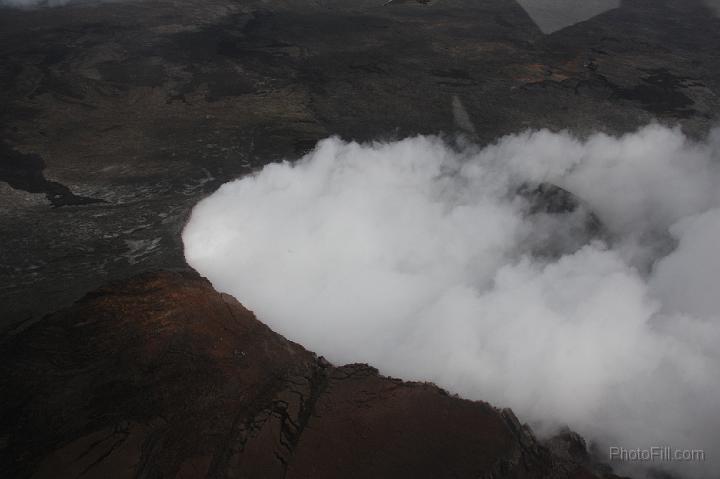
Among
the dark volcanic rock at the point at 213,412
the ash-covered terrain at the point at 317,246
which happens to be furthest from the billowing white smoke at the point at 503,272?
the dark volcanic rock at the point at 213,412

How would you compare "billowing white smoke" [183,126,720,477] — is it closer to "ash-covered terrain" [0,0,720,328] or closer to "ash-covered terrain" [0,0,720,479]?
"ash-covered terrain" [0,0,720,479]

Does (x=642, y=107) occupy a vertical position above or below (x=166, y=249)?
above

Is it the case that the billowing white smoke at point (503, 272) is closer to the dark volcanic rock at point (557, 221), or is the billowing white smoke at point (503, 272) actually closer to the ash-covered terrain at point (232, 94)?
the dark volcanic rock at point (557, 221)

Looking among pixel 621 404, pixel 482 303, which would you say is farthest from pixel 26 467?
pixel 621 404

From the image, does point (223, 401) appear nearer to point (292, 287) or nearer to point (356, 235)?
point (292, 287)

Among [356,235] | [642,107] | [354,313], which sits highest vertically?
[642,107]

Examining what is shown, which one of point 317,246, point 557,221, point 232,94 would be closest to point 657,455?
point 557,221

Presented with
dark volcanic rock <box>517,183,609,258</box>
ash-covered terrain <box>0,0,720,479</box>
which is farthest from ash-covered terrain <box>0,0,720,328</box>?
dark volcanic rock <box>517,183,609,258</box>
